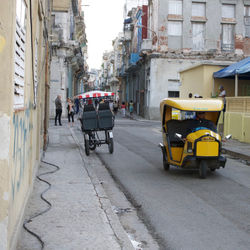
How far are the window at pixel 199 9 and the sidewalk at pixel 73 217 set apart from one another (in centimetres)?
3248

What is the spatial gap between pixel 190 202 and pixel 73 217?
2078 mm

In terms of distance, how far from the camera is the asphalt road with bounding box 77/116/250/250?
5.01 metres

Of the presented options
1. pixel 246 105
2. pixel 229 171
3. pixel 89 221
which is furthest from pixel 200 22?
pixel 89 221

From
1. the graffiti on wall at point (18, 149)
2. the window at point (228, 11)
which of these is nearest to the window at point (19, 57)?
the graffiti on wall at point (18, 149)

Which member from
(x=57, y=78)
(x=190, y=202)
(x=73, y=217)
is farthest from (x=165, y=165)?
(x=57, y=78)

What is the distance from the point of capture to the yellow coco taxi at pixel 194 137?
28.9 feet

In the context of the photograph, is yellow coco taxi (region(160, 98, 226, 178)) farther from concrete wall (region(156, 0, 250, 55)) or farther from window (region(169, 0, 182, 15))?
window (region(169, 0, 182, 15))

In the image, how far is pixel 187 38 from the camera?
127 feet

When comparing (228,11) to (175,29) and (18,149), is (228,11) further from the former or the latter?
(18,149)

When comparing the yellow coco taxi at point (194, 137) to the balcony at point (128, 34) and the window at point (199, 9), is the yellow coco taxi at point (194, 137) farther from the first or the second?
the balcony at point (128, 34)

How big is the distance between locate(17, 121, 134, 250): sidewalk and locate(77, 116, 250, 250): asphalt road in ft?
1.87

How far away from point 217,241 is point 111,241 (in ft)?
4.06

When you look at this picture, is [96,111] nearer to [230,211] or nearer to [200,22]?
[230,211]

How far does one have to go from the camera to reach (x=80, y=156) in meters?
12.0
